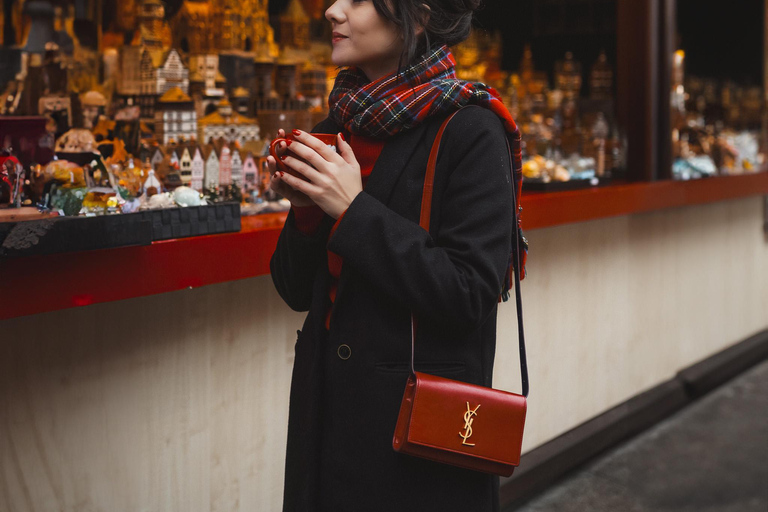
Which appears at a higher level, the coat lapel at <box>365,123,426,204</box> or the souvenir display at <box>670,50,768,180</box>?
the souvenir display at <box>670,50,768,180</box>

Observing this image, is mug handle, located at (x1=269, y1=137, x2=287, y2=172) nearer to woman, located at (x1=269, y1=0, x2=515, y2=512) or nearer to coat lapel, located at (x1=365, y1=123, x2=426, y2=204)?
woman, located at (x1=269, y1=0, x2=515, y2=512)

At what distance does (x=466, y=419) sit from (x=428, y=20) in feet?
2.29

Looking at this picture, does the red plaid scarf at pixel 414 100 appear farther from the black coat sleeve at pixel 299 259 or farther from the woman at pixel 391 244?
the black coat sleeve at pixel 299 259

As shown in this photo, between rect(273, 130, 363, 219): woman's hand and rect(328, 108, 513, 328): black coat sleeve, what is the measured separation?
24mm

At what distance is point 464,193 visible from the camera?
149cm

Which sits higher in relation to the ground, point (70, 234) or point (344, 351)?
point (70, 234)

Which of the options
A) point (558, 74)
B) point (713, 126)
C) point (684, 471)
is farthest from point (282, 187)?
point (713, 126)

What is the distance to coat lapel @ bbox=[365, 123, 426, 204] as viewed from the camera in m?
1.55

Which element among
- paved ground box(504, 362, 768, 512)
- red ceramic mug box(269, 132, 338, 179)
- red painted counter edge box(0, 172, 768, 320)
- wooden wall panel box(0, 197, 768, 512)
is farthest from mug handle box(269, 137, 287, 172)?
paved ground box(504, 362, 768, 512)

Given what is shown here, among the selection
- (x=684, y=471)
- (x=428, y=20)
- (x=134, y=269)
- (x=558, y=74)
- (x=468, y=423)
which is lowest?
(x=684, y=471)

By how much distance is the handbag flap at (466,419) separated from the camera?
1507 millimetres

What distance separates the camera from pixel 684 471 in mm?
4000

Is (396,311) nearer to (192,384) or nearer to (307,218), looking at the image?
(307,218)

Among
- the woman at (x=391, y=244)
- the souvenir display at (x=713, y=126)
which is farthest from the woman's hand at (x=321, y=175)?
the souvenir display at (x=713, y=126)
